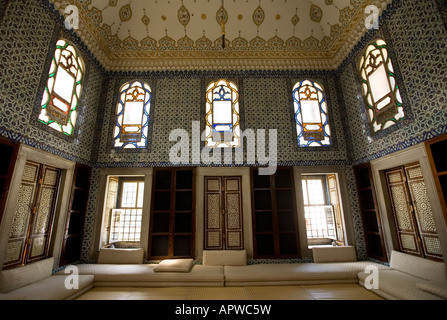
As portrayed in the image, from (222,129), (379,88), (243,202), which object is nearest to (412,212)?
(379,88)

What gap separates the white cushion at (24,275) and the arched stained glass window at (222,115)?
401 centimetres

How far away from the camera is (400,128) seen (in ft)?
12.6

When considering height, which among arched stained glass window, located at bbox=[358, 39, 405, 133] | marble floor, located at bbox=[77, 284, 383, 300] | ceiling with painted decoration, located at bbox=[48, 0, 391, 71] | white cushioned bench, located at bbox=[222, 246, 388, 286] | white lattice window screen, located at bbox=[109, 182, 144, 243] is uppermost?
ceiling with painted decoration, located at bbox=[48, 0, 391, 71]

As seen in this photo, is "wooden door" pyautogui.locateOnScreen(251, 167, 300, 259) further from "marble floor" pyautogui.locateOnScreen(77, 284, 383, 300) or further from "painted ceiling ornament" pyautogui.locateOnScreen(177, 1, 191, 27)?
"painted ceiling ornament" pyautogui.locateOnScreen(177, 1, 191, 27)

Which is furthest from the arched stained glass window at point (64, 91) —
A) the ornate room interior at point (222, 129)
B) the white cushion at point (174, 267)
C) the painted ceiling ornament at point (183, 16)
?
the white cushion at point (174, 267)

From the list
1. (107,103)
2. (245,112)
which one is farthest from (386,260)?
(107,103)

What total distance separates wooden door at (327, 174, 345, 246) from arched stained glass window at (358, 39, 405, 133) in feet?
5.31

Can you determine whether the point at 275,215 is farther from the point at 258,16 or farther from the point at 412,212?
the point at 258,16

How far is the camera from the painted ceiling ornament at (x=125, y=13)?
17.1 feet

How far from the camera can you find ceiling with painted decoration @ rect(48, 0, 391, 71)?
17.2 ft

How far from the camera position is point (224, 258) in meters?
4.52

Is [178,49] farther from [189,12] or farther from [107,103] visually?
[107,103]

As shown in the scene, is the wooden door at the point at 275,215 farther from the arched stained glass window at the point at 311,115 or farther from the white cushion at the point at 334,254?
the arched stained glass window at the point at 311,115

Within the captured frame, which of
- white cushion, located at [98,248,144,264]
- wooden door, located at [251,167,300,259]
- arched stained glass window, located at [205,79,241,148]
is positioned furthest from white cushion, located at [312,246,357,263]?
white cushion, located at [98,248,144,264]
